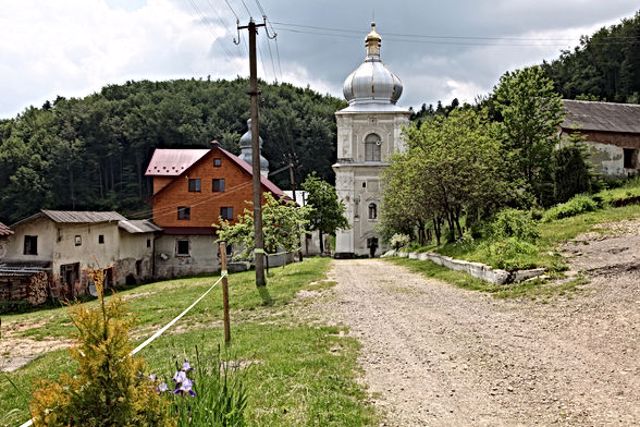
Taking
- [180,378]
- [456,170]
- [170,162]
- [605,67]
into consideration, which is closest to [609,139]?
[456,170]

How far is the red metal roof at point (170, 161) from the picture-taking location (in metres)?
46.8

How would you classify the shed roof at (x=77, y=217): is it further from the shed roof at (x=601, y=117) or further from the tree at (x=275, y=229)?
the shed roof at (x=601, y=117)

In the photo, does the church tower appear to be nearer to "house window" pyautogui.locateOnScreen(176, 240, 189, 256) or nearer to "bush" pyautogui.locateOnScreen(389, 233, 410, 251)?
"bush" pyautogui.locateOnScreen(389, 233, 410, 251)

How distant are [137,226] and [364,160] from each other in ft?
72.7

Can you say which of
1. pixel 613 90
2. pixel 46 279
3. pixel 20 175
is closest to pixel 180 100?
pixel 20 175

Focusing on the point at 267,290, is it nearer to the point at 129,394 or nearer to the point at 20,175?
the point at 129,394

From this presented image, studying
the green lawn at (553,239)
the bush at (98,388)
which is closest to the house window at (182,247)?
the green lawn at (553,239)

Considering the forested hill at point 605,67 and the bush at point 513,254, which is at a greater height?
the forested hill at point 605,67

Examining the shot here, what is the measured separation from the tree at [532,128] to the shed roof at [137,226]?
21.7 metres

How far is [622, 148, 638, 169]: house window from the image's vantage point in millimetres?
30922

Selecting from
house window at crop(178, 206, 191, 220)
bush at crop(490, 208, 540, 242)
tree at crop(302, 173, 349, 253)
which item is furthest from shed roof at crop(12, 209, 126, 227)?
bush at crop(490, 208, 540, 242)

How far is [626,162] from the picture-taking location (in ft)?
102

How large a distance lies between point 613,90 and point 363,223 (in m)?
31.5

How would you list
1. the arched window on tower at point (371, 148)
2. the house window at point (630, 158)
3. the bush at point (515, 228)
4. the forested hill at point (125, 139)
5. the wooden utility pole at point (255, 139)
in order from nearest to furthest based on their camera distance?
1. the bush at point (515, 228)
2. the wooden utility pole at point (255, 139)
3. the house window at point (630, 158)
4. the arched window on tower at point (371, 148)
5. the forested hill at point (125, 139)
